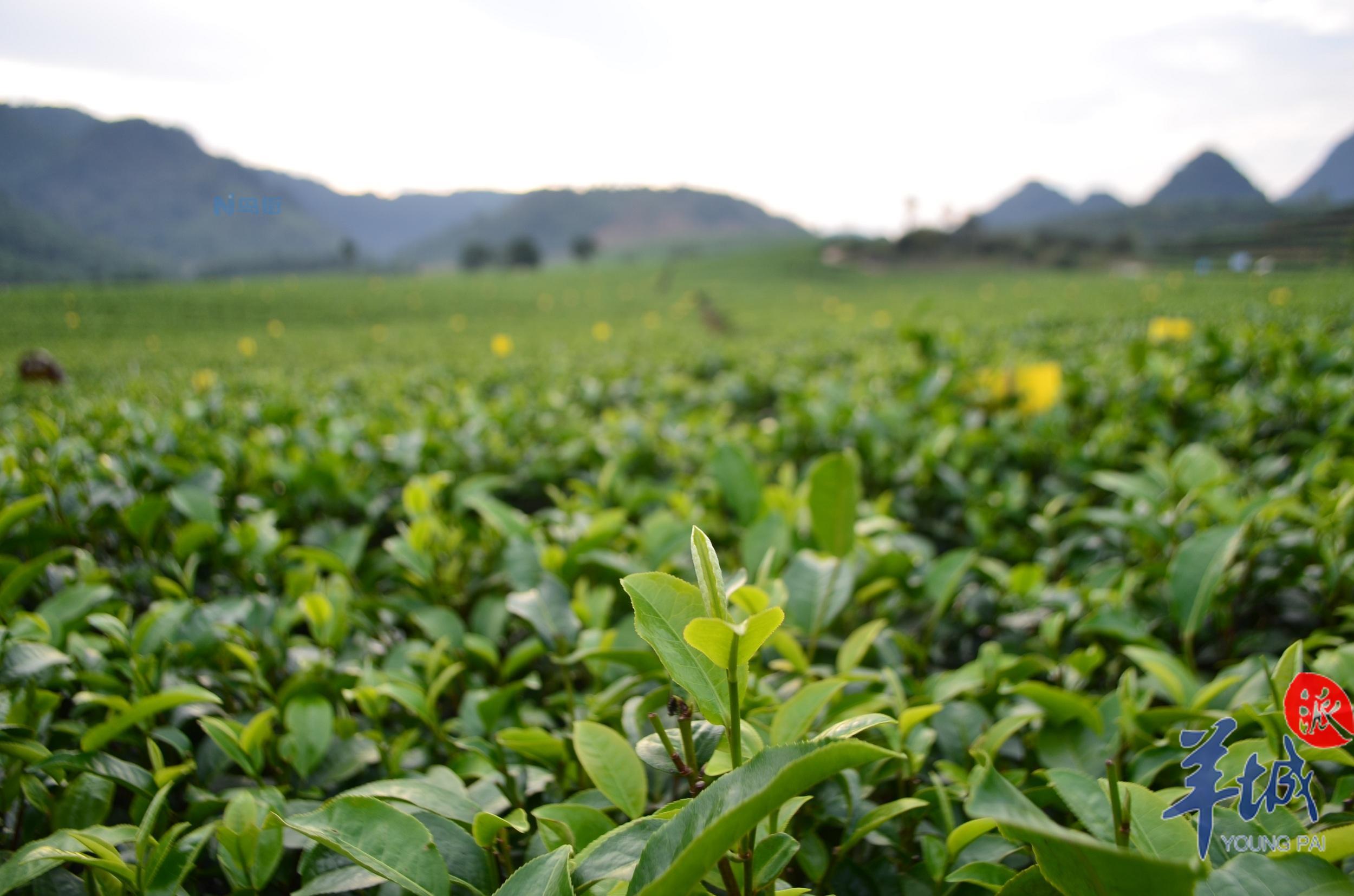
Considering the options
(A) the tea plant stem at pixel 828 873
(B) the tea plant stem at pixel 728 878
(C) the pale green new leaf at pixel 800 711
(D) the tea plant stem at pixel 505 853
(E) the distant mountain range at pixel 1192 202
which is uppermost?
(E) the distant mountain range at pixel 1192 202

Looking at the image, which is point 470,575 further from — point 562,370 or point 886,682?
point 562,370

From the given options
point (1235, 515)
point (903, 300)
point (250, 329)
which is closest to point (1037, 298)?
point (903, 300)

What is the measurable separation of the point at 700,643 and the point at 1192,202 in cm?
11787

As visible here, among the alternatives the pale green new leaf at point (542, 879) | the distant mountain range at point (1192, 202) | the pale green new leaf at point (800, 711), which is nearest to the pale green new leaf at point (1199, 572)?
the pale green new leaf at point (800, 711)

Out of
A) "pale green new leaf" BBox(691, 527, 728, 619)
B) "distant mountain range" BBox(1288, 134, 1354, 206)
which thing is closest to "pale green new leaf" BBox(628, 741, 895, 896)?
"pale green new leaf" BBox(691, 527, 728, 619)

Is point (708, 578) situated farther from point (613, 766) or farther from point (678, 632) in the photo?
point (613, 766)

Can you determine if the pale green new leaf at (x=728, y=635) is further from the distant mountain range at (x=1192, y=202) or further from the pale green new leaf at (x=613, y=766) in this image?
the distant mountain range at (x=1192, y=202)
